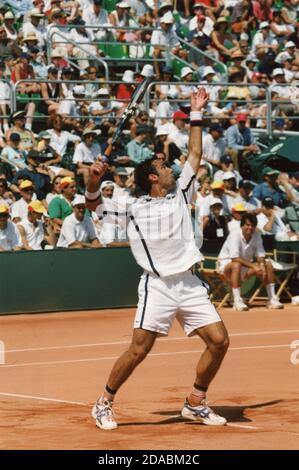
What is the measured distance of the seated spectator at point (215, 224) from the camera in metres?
19.6

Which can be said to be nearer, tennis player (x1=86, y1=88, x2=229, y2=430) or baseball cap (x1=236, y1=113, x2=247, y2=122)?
tennis player (x1=86, y1=88, x2=229, y2=430)

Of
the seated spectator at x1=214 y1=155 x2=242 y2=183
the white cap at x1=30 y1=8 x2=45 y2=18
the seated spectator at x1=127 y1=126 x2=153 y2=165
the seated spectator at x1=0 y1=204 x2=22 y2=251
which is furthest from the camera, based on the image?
the white cap at x1=30 y1=8 x2=45 y2=18

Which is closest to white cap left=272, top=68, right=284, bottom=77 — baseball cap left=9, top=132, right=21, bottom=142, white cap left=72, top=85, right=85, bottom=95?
white cap left=72, top=85, right=85, bottom=95

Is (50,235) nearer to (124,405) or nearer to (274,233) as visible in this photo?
(274,233)

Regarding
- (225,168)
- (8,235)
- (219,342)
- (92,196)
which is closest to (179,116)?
(225,168)

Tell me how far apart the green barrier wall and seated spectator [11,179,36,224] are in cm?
91

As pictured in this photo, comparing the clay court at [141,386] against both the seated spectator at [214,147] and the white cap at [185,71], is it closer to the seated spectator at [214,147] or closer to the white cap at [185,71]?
the seated spectator at [214,147]

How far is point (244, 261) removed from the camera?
18828 mm

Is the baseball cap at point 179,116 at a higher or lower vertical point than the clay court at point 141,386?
higher

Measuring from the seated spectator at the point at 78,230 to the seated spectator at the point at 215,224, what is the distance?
1.88 m

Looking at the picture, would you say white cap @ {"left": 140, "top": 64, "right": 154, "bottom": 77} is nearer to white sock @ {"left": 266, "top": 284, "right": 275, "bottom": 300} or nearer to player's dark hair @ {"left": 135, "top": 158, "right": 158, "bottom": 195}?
white sock @ {"left": 266, "top": 284, "right": 275, "bottom": 300}

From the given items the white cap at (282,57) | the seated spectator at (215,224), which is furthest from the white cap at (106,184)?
the white cap at (282,57)

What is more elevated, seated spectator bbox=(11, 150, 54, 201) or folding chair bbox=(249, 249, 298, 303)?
seated spectator bbox=(11, 150, 54, 201)

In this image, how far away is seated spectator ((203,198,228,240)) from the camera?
19609 millimetres
